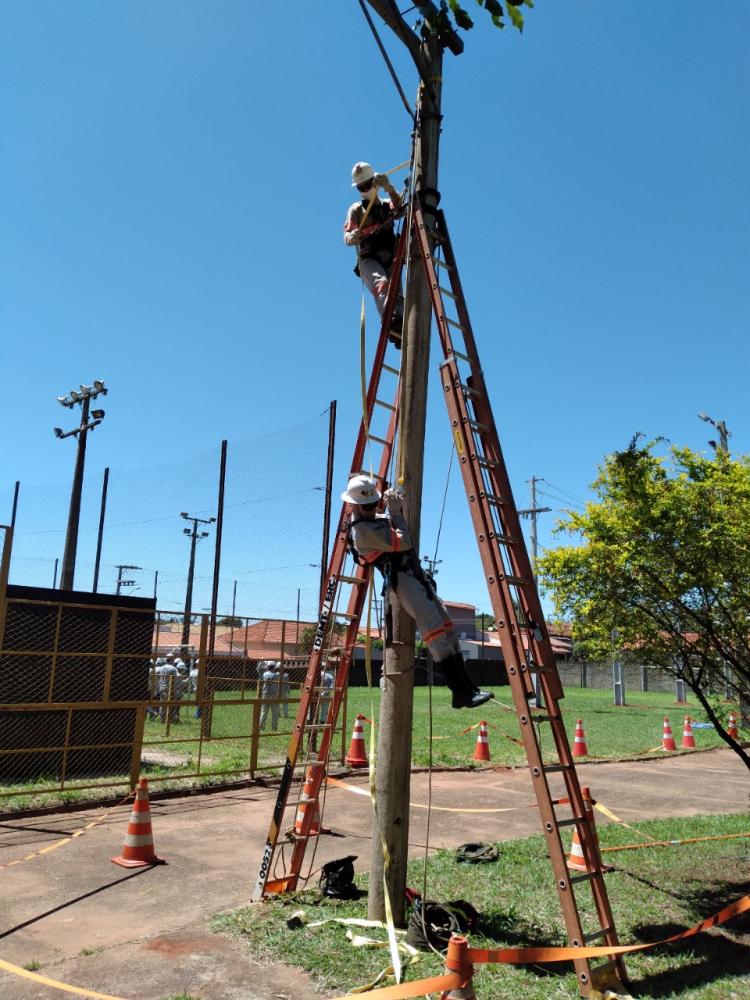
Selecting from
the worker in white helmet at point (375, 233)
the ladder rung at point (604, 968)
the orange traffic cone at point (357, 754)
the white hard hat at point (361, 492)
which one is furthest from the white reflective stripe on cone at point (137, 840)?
the orange traffic cone at point (357, 754)

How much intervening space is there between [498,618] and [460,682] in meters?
0.68

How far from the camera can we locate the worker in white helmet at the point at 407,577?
4652 millimetres

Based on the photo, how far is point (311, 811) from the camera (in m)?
5.60

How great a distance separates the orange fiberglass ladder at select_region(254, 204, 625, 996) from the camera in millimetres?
3879

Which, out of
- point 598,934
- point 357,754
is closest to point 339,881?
point 598,934

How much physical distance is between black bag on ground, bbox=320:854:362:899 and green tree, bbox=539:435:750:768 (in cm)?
304

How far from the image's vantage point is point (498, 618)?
13.9 feet

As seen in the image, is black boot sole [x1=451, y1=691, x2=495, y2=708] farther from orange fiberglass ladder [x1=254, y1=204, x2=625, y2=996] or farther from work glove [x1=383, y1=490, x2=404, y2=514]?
work glove [x1=383, y1=490, x2=404, y2=514]

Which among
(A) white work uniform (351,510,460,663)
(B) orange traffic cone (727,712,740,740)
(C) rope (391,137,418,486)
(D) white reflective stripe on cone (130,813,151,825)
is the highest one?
(C) rope (391,137,418,486)

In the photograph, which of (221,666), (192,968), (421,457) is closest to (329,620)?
(421,457)

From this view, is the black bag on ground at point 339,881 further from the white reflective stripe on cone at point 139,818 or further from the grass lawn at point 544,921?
the white reflective stripe on cone at point 139,818

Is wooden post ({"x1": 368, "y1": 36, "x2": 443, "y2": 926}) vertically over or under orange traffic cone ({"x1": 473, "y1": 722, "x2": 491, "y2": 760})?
over

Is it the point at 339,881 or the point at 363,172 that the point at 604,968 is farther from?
the point at 363,172

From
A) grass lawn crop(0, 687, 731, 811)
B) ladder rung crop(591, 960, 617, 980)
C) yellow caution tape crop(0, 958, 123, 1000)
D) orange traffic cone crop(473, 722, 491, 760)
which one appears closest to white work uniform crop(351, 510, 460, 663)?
grass lawn crop(0, 687, 731, 811)
